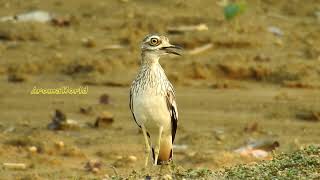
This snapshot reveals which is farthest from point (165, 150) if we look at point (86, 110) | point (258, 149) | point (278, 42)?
point (278, 42)

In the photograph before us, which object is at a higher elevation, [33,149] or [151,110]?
[151,110]

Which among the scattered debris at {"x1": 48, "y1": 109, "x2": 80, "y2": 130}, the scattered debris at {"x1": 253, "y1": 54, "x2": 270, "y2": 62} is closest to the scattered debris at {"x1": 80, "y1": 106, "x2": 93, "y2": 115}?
the scattered debris at {"x1": 48, "y1": 109, "x2": 80, "y2": 130}

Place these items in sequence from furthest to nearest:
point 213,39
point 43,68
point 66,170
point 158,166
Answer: point 213,39 < point 43,68 < point 66,170 < point 158,166

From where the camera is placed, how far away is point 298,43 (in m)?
16.0

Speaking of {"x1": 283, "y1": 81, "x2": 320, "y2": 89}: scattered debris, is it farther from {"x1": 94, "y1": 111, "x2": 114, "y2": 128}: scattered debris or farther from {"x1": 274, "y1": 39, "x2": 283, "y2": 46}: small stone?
{"x1": 94, "y1": 111, "x2": 114, "y2": 128}: scattered debris

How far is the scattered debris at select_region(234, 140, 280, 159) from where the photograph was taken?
1068 cm

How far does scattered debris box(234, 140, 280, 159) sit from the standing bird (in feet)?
7.52

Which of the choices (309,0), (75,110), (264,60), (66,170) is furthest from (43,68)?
(309,0)

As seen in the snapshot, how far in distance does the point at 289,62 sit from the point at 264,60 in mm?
344

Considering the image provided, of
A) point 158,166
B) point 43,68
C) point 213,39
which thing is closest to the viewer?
point 158,166

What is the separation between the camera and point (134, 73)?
46.9 ft

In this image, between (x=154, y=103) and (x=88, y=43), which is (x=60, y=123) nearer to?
(x=154, y=103)

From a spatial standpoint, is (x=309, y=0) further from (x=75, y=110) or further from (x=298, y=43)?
(x=75, y=110)

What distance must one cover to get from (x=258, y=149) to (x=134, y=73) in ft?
12.3
